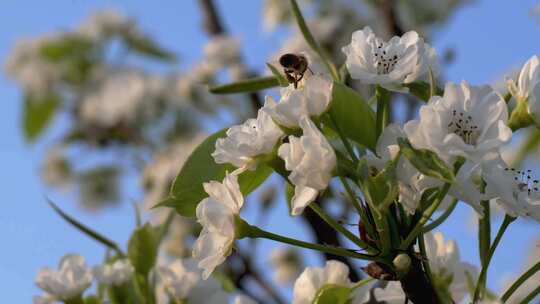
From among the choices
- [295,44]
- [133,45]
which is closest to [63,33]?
[133,45]

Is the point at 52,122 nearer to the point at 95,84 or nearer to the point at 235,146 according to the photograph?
the point at 95,84

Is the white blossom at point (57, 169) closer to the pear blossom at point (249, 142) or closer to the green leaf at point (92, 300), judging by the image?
the green leaf at point (92, 300)

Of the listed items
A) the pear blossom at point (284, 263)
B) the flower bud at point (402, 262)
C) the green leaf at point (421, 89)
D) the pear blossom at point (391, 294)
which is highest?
the green leaf at point (421, 89)

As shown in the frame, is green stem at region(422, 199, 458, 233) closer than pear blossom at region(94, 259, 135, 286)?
Yes

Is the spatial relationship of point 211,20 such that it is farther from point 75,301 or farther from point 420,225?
point 420,225

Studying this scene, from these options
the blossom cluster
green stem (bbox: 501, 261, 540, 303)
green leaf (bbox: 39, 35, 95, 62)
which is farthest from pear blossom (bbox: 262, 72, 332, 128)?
green leaf (bbox: 39, 35, 95, 62)

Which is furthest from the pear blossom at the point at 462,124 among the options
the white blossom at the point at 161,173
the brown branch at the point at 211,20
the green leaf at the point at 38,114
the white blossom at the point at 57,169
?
the green leaf at the point at 38,114

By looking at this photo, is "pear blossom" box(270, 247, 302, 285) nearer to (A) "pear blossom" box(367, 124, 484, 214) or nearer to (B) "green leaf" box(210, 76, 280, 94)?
(B) "green leaf" box(210, 76, 280, 94)
